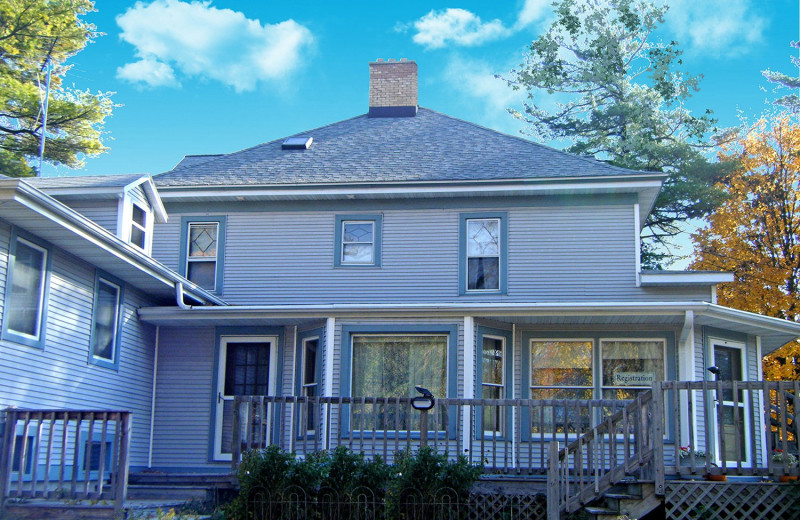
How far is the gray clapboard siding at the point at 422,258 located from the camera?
17.0 m

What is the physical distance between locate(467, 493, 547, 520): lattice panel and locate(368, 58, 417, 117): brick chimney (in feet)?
39.2

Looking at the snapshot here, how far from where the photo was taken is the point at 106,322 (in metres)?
14.5

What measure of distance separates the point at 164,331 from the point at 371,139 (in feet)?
20.7

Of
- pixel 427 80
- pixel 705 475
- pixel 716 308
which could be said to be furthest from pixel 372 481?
pixel 427 80

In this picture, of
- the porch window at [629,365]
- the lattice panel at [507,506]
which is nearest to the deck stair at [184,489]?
the lattice panel at [507,506]

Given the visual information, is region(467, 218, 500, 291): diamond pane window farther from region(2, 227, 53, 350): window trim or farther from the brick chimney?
region(2, 227, 53, 350): window trim

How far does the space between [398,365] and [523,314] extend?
2.21m

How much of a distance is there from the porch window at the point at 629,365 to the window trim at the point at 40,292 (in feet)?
29.0

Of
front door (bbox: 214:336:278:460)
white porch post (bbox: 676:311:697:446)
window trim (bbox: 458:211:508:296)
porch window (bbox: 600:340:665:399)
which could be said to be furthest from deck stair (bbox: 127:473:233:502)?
white porch post (bbox: 676:311:697:446)

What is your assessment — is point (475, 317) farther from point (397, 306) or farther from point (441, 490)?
point (441, 490)

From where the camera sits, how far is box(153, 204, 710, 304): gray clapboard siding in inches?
668

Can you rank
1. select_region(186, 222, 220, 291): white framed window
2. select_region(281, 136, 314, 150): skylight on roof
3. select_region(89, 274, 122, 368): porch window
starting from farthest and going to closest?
select_region(281, 136, 314, 150): skylight on roof → select_region(186, 222, 220, 291): white framed window → select_region(89, 274, 122, 368): porch window

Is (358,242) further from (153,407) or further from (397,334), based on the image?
(153,407)

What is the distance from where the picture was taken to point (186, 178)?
1839cm
